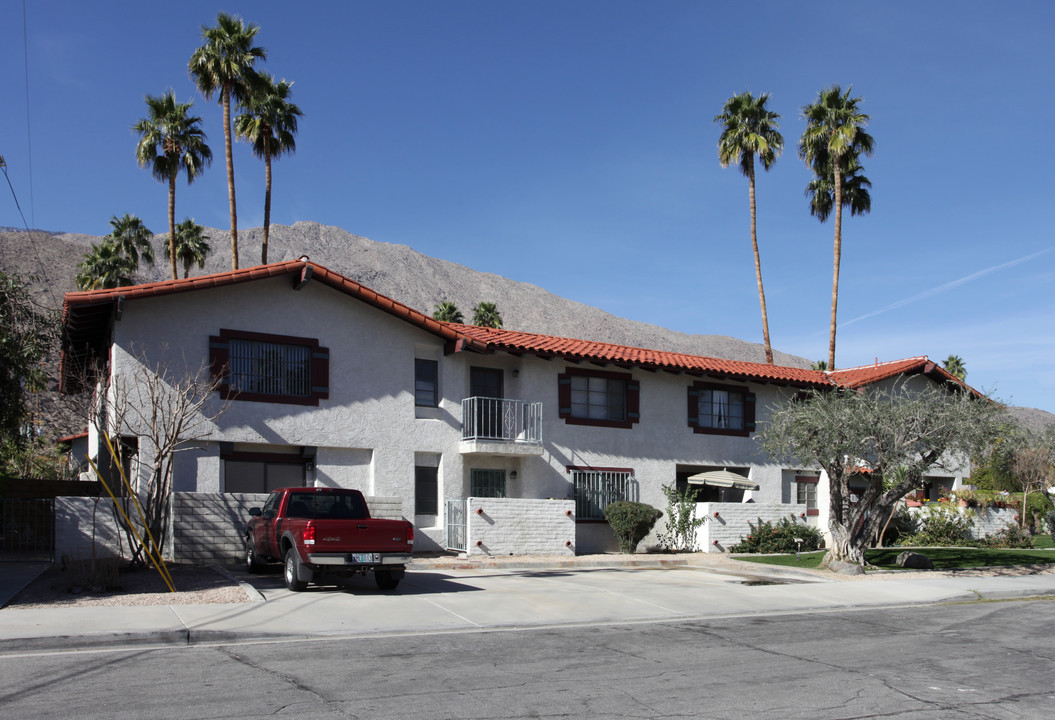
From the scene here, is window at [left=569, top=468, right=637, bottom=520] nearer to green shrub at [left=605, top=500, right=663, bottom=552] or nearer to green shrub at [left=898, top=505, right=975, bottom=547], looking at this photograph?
green shrub at [left=605, top=500, right=663, bottom=552]

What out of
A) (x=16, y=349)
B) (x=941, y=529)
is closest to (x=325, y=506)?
(x=16, y=349)

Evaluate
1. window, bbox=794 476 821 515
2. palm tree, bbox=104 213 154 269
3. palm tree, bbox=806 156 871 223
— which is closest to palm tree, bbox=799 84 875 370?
palm tree, bbox=806 156 871 223

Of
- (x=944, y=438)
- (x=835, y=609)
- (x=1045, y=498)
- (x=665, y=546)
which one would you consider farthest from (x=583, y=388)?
(x=1045, y=498)

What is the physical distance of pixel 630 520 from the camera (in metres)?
24.1

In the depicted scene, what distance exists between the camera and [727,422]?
28.5m

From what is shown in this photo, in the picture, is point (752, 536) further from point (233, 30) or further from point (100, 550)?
point (233, 30)

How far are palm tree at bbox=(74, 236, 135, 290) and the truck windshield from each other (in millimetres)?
28862

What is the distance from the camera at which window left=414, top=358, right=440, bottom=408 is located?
2381 cm

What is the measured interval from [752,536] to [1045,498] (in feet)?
42.9

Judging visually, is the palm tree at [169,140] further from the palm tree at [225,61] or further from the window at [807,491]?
the window at [807,491]

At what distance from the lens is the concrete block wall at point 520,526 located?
869 inches

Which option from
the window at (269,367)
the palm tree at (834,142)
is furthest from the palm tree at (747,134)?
the window at (269,367)

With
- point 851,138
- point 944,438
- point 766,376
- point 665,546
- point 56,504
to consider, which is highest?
point 851,138

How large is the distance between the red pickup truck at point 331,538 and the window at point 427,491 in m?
7.41
